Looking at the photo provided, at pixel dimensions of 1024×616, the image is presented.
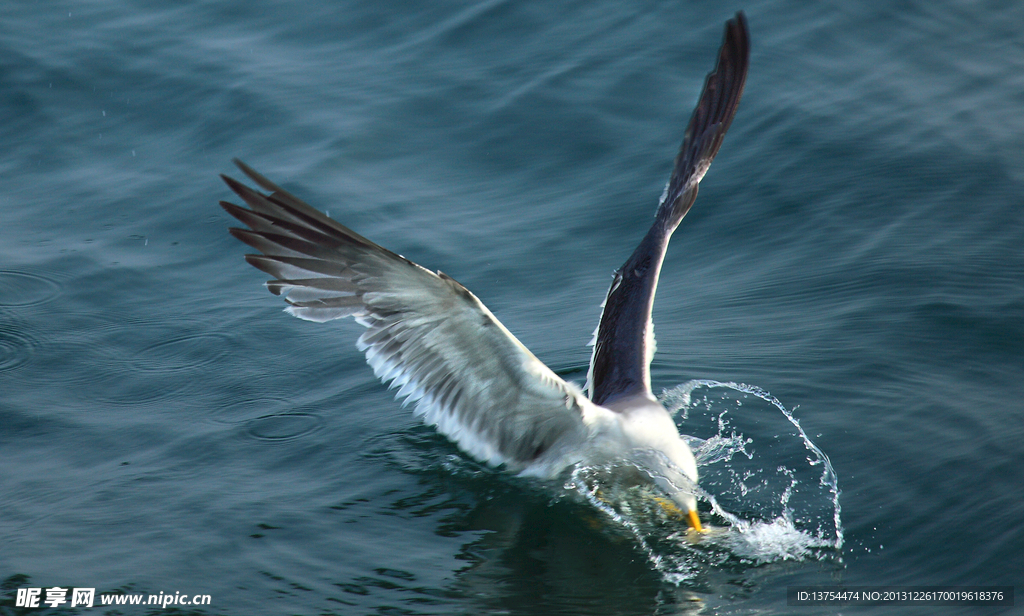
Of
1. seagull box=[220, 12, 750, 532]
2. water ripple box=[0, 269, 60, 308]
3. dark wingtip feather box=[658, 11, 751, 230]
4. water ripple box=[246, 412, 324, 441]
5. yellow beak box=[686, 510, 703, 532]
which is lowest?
yellow beak box=[686, 510, 703, 532]

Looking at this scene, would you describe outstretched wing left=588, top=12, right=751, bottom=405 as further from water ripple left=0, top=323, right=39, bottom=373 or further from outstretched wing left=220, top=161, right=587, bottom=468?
water ripple left=0, top=323, right=39, bottom=373

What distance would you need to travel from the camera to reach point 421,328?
4328 millimetres

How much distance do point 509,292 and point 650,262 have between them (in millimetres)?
1719

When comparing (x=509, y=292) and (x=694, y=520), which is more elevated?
(x=509, y=292)

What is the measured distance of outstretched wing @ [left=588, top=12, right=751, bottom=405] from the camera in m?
5.13

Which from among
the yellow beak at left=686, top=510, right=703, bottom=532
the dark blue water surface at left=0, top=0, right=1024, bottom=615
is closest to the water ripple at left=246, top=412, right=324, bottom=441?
the dark blue water surface at left=0, top=0, right=1024, bottom=615

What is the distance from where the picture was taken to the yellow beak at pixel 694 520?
4.60 metres

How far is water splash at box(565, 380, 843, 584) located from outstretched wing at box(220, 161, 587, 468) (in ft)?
1.44

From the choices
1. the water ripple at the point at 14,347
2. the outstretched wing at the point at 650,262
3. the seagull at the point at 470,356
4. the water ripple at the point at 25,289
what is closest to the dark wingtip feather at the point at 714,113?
the outstretched wing at the point at 650,262

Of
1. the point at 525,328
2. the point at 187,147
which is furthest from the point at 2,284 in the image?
the point at 525,328

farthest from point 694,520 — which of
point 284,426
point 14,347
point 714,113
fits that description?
point 14,347

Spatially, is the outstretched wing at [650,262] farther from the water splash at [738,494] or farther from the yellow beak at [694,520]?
the yellow beak at [694,520]

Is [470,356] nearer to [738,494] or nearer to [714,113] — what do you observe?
[738,494]

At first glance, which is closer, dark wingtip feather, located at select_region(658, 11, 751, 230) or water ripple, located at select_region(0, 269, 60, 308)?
dark wingtip feather, located at select_region(658, 11, 751, 230)
